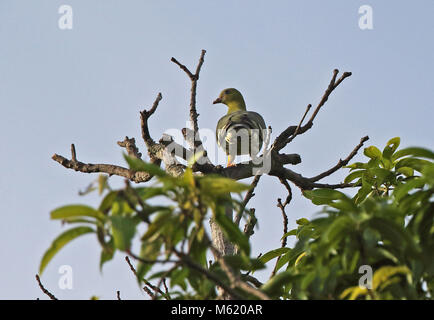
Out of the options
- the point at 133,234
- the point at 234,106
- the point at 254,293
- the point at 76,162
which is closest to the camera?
the point at 133,234

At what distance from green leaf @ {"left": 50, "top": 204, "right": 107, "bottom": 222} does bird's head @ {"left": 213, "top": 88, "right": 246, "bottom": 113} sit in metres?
8.06

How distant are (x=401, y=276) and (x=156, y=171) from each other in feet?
3.06

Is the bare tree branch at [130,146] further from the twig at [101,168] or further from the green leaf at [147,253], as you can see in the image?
the green leaf at [147,253]

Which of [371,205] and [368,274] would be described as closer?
[371,205]

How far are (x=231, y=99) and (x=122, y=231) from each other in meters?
8.28

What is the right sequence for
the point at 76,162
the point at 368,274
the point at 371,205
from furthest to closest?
the point at 76,162 < the point at 368,274 < the point at 371,205

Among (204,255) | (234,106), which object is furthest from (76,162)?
(234,106)

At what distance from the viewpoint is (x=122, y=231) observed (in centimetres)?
175

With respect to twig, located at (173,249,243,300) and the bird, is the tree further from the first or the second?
the bird

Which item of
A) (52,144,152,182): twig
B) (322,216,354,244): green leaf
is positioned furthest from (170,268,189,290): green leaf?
(52,144,152,182): twig

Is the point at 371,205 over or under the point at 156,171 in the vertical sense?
under

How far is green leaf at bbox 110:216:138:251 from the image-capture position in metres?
1.73
